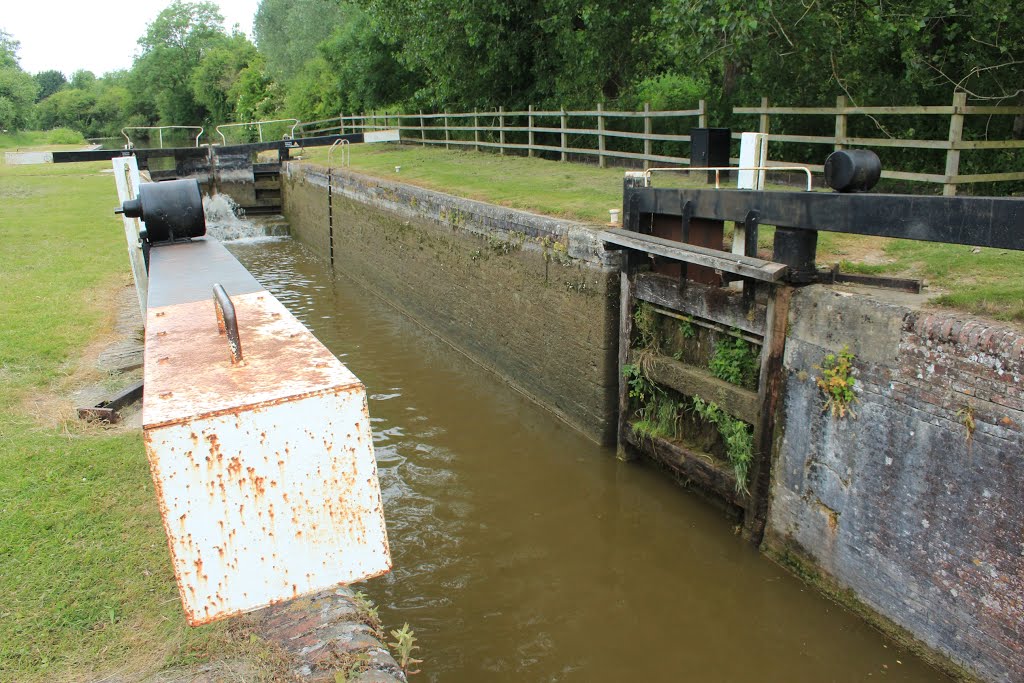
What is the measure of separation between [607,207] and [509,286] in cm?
155

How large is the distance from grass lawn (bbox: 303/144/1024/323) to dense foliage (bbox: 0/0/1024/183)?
1.93 meters

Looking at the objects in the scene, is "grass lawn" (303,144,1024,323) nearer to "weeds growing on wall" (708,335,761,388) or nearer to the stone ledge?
"weeds growing on wall" (708,335,761,388)

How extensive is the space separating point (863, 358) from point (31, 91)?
5625cm

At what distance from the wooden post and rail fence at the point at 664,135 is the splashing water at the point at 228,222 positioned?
566cm

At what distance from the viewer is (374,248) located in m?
14.9

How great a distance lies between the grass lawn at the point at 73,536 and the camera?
3340 millimetres

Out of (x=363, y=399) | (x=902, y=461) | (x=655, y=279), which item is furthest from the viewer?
(x=655, y=279)

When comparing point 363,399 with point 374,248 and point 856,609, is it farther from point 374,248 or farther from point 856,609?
point 374,248

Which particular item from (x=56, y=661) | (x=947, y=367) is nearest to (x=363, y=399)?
(x=56, y=661)

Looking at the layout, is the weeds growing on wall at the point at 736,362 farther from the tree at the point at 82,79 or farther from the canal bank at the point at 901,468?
the tree at the point at 82,79

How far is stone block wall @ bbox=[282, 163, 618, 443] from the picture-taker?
764 centimetres

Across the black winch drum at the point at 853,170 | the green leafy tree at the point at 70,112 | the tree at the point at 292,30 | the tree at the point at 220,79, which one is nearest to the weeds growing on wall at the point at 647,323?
the black winch drum at the point at 853,170

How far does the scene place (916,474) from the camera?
4.52 meters

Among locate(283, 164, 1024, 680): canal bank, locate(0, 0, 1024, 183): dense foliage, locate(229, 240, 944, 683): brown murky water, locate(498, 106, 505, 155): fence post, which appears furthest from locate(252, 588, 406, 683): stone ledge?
locate(498, 106, 505, 155): fence post
